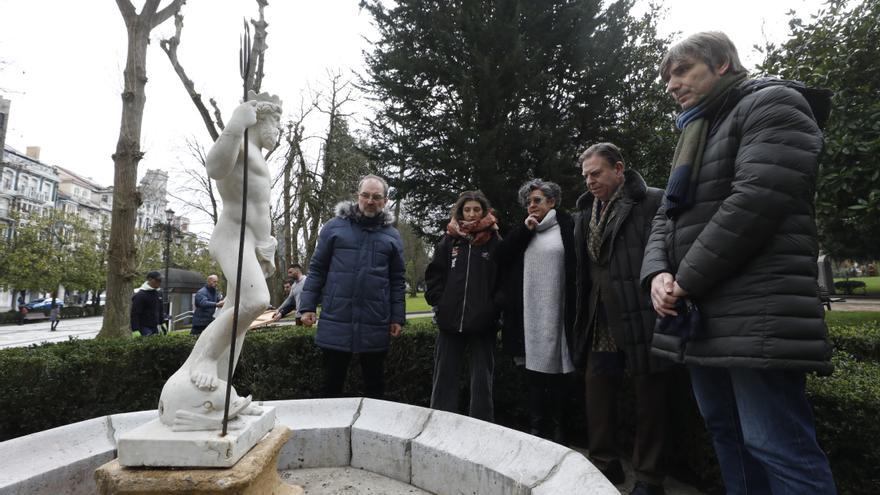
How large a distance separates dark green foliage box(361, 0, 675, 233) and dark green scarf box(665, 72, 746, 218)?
635 cm

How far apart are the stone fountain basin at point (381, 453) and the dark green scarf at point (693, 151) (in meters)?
1.22

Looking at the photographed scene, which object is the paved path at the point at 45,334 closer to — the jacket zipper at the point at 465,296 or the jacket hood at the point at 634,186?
the jacket zipper at the point at 465,296

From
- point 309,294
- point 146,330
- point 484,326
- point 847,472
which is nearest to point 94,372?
point 309,294

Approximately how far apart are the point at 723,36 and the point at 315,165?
1824cm

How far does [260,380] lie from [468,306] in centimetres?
221

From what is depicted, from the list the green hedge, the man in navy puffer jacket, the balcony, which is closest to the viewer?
the green hedge

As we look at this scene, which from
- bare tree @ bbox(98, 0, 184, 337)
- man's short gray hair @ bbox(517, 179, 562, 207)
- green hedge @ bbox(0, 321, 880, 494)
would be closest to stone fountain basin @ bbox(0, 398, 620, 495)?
green hedge @ bbox(0, 321, 880, 494)

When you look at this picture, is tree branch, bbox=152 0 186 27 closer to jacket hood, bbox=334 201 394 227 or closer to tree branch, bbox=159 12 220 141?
tree branch, bbox=159 12 220 141

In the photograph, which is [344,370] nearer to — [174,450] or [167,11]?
[174,450]

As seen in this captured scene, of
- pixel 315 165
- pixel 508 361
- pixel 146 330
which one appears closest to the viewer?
pixel 508 361

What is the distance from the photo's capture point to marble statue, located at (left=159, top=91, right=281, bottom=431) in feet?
6.59

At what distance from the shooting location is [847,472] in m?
2.28

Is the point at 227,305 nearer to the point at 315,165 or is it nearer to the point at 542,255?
the point at 542,255

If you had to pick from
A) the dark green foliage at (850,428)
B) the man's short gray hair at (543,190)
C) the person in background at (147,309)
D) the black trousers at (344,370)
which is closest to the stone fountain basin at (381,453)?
the black trousers at (344,370)
